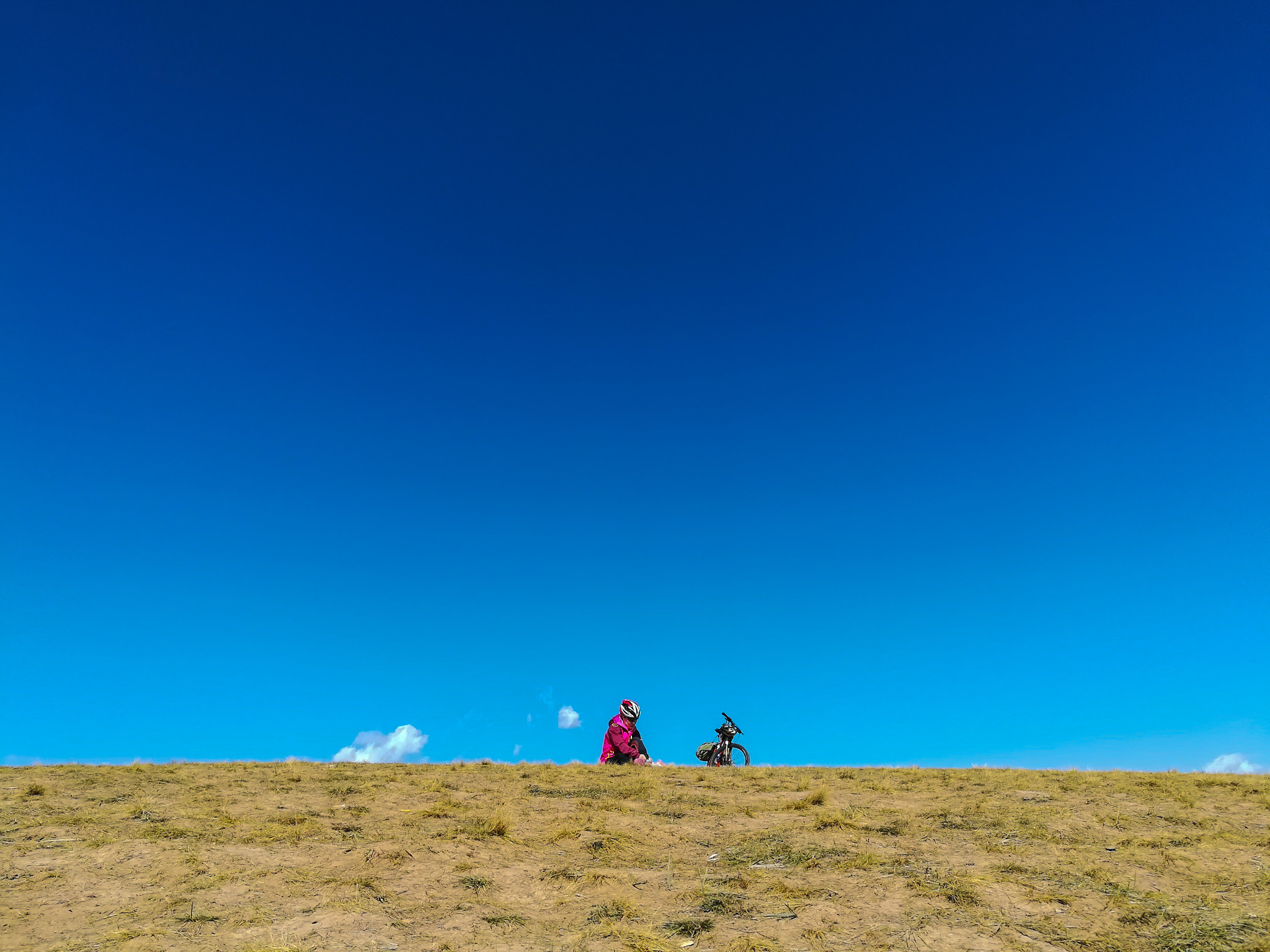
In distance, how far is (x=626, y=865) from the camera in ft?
43.2

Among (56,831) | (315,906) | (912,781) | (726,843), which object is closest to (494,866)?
(315,906)

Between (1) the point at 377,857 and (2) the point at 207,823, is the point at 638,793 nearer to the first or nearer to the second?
(1) the point at 377,857

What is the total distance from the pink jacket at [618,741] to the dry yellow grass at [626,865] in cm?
363

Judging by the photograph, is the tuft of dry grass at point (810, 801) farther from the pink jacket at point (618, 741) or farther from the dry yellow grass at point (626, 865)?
the pink jacket at point (618, 741)

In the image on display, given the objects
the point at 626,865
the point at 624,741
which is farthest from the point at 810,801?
the point at 624,741

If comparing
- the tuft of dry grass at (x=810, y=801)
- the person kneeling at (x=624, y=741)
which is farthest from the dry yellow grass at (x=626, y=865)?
the person kneeling at (x=624, y=741)

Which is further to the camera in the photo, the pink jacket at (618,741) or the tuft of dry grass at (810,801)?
the pink jacket at (618,741)

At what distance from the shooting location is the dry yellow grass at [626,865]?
10414 millimetres

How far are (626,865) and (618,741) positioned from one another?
940 cm

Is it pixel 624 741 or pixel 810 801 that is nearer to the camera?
pixel 810 801

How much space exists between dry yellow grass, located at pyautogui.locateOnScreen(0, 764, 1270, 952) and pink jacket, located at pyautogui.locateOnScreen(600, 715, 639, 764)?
3631 millimetres

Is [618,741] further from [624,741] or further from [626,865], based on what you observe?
[626,865]

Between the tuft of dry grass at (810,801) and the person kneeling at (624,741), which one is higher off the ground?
the person kneeling at (624,741)

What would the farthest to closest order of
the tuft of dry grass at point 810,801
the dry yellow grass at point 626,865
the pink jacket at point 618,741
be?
the pink jacket at point 618,741 → the tuft of dry grass at point 810,801 → the dry yellow grass at point 626,865
